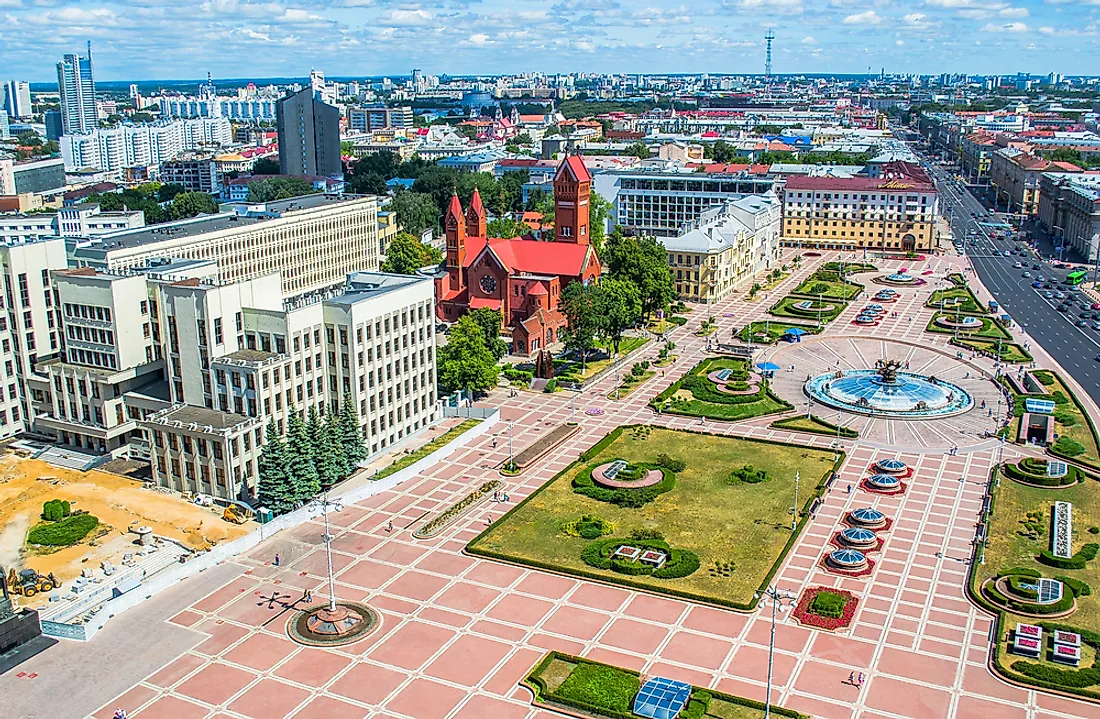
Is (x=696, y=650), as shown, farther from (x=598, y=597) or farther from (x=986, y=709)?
(x=986, y=709)

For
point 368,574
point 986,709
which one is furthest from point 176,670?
point 986,709

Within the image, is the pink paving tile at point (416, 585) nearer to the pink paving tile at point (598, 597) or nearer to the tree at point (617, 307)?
the pink paving tile at point (598, 597)

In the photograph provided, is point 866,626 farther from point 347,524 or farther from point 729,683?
point 347,524

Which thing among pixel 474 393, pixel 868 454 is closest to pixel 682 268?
pixel 474 393

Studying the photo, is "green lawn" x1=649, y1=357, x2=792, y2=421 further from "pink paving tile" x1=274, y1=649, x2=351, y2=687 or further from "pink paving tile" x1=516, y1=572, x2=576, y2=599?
"pink paving tile" x1=274, y1=649, x2=351, y2=687

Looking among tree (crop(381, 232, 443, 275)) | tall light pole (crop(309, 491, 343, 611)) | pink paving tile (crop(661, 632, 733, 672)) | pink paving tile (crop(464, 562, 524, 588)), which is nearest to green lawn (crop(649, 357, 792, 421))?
pink paving tile (crop(464, 562, 524, 588))

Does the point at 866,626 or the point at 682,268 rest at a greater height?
the point at 682,268
